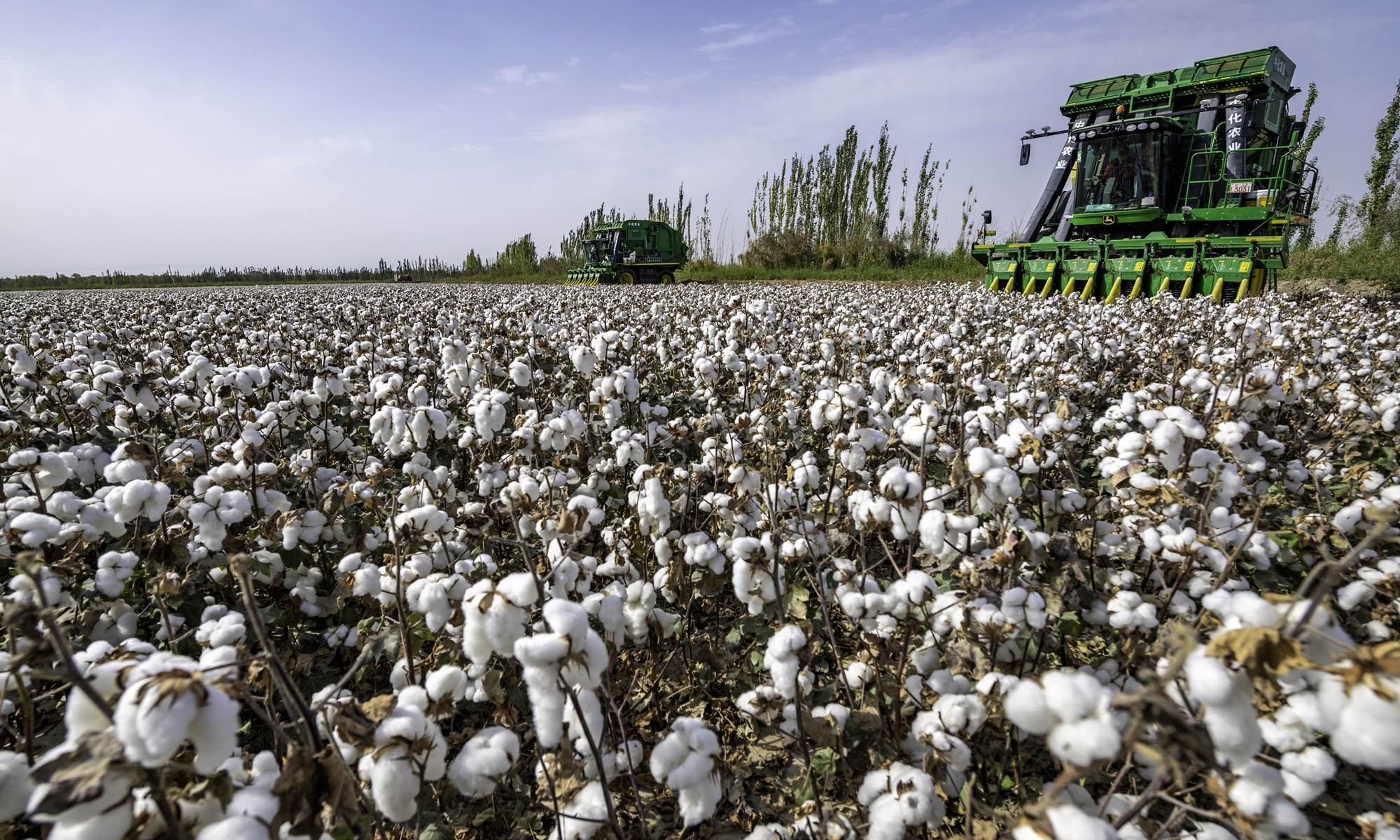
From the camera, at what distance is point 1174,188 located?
15.5 m

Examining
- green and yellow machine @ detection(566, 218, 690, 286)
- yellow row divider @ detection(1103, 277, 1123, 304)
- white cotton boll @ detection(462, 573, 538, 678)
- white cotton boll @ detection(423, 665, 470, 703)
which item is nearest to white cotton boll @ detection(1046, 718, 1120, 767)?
white cotton boll @ detection(462, 573, 538, 678)

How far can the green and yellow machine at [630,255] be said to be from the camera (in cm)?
3152

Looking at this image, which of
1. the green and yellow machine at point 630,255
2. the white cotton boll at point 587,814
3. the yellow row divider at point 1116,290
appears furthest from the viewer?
the green and yellow machine at point 630,255

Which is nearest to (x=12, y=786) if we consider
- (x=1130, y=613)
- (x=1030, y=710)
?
(x=1030, y=710)

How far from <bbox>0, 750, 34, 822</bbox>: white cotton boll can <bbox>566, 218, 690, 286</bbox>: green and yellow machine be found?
30.2 metres

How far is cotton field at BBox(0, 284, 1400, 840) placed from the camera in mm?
1123

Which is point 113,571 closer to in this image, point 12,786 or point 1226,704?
point 12,786

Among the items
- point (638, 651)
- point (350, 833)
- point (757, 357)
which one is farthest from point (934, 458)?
point (350, 833)

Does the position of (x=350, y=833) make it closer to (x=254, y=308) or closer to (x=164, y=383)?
(x=164, y=383)

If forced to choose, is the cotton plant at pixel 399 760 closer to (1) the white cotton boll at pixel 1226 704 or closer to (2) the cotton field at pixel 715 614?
(2) the cotton field at pixel 715 614

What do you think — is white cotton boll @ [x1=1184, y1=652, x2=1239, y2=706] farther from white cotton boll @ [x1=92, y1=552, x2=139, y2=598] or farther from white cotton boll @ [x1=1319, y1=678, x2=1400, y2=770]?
white cotton boll @ [x1=92, y1=552, x2=139, y2=598]

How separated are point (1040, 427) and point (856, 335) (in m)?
4.58

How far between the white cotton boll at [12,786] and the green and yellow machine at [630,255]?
30173 millimetres

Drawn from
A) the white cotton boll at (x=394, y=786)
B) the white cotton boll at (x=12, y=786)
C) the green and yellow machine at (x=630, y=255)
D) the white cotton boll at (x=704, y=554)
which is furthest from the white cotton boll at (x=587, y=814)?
the green and yellow machine at (x=630, y=255)
